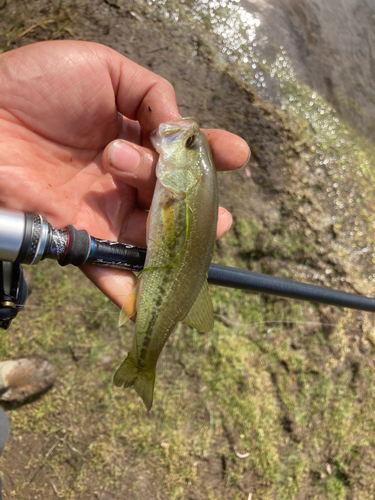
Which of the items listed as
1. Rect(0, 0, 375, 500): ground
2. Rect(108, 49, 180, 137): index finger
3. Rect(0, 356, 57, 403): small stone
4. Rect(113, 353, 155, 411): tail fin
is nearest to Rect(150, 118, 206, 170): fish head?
Rect(108, 49, 180, 137): index finger

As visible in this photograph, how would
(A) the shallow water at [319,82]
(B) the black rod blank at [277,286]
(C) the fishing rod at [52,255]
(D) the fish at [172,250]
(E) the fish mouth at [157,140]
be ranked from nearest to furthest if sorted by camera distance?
1. (C) the fishing rod at [52,255]
2. (D) the fish at [172,250]
3. (E) the fish mouth at [157,140]
4. (B) the black rod blank at [277,286]
5. (A) the shallow water at [319,82]

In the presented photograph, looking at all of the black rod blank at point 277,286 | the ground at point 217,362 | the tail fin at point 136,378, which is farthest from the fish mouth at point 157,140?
the ground at point 217,362

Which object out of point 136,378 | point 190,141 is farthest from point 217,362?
point 190,141

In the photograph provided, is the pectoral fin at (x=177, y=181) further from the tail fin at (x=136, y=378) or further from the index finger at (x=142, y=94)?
the tail fin at (x=136, y=378)

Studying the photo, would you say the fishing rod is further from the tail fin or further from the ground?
the ground

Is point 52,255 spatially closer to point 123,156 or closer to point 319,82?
point 123,156

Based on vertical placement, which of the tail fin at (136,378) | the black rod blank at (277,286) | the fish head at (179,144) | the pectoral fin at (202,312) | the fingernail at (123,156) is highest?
the fish head at (179,144)
